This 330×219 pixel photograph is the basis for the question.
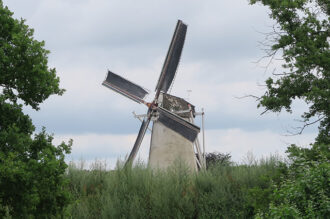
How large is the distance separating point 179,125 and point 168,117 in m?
0.89

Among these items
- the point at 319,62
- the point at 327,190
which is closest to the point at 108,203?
the point at 327,190

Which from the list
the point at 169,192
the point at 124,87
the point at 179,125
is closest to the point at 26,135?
the point at 169,192

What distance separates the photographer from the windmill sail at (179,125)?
2795cm

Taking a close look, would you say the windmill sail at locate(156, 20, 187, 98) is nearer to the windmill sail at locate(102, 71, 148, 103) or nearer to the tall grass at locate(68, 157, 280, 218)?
the windmill sail at locate(102, 71, 148, 103)

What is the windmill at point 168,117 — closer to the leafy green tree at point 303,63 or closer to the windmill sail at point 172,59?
the windmill sail at point 172,59

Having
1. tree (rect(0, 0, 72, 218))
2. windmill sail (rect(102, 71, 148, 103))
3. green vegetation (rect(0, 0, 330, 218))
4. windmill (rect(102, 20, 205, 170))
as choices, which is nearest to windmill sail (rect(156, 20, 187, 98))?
windmill (rect(102, 20, 205, 170))

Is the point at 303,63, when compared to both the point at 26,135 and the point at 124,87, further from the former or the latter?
the point at 124,87

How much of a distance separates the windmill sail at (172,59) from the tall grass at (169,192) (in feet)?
36.9

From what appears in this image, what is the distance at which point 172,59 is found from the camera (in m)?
31.1

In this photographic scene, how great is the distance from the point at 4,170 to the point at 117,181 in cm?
787

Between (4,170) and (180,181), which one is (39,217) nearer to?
(4,170)

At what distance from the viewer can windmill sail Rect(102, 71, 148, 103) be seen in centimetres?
3102

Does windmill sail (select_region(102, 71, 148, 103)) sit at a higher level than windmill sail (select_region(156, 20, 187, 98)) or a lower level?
lower

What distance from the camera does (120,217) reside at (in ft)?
56.4
